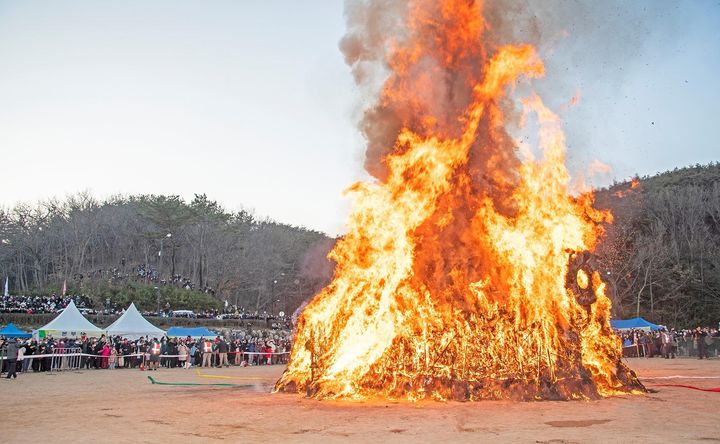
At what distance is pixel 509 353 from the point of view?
15438 millimetres

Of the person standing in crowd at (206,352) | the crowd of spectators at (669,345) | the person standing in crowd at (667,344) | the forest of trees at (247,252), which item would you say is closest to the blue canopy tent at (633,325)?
the crowd of spectators at (669,345)

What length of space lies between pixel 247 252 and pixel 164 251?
13.4m

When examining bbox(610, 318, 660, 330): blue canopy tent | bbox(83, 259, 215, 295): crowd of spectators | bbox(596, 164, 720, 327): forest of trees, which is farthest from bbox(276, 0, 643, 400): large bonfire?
bbox(83, 259, 215, 295): crowd of spectators

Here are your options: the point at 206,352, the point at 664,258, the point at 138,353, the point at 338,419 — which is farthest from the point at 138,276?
the point at 338,419

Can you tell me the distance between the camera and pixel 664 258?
6375cm

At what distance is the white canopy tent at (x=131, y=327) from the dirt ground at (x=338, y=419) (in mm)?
18537

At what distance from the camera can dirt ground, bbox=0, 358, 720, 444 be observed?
9.87 metres

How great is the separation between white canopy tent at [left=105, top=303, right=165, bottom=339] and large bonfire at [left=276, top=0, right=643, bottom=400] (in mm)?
20956

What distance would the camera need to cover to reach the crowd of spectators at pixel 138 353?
2958 cm

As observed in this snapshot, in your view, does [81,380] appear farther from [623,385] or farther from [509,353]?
[623,385]

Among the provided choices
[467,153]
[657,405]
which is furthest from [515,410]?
[467,153]

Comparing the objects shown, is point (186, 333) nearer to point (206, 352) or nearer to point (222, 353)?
point (222, 353)

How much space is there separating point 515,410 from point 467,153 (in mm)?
7838

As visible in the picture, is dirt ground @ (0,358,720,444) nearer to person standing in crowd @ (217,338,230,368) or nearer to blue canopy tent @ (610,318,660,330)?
person standing in crowd @ (217,338,230,368)
